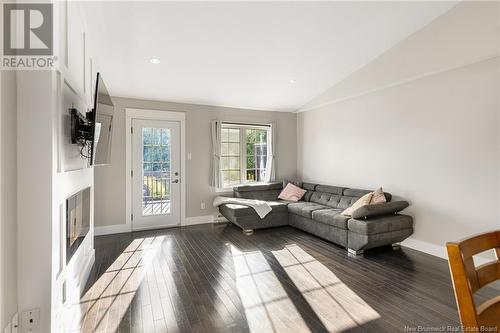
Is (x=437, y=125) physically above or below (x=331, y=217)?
above

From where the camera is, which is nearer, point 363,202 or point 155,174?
point 363,202

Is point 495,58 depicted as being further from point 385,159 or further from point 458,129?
point 385,159

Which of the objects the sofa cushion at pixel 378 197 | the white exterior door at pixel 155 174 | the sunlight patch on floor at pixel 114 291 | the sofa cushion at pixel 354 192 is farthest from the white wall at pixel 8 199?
the sofa cushion at pixel 354 192

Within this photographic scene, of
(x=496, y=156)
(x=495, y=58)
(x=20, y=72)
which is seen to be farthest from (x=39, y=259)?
(x=495, y=58)

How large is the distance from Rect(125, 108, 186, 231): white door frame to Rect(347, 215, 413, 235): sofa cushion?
3160 mm

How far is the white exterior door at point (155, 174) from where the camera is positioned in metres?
4.84

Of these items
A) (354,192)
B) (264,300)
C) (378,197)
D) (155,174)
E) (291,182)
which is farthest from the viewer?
(291,182)

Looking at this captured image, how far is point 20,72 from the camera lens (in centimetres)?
160

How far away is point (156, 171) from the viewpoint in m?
5.01

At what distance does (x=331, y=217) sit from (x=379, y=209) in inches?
26.8

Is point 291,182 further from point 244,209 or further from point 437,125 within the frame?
point 437,125

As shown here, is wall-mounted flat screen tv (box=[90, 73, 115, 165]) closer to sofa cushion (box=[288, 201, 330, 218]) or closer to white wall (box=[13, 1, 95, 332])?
white wall (box=[13, 1, 95, 332])

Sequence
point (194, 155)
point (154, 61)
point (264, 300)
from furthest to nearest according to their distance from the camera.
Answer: point (194, 155)
point (154, 61)
point (264, 300)
